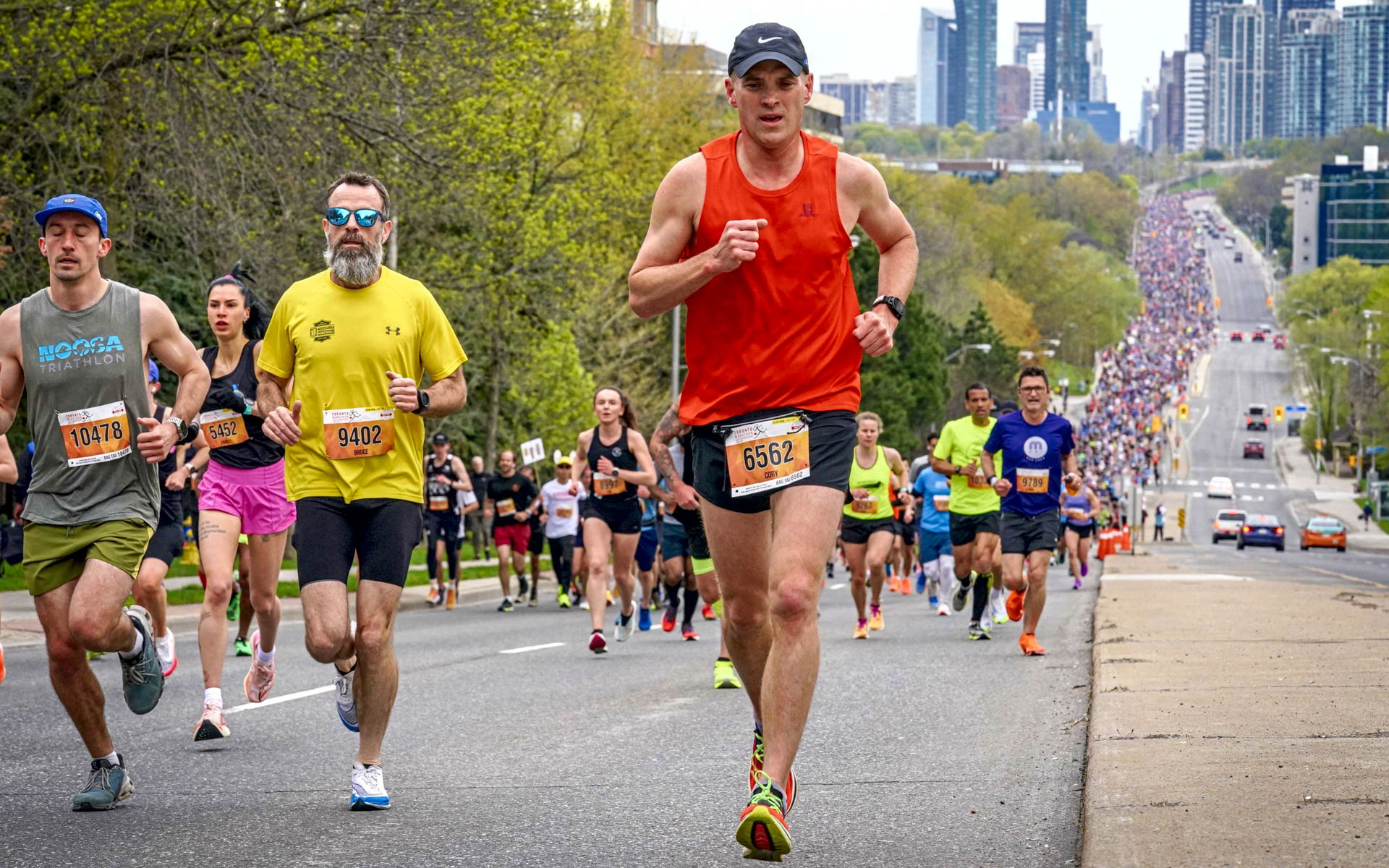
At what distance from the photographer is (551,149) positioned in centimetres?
4194

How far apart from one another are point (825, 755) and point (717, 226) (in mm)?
3074

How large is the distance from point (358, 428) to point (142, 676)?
1368 millimetres

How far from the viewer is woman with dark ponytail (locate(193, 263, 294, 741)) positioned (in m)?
9.66

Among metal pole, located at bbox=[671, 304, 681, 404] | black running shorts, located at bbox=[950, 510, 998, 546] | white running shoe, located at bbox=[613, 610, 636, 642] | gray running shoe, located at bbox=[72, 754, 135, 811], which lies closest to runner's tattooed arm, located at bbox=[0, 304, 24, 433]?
gray running shoe, located at bbox=[72, 754, 135, 811]

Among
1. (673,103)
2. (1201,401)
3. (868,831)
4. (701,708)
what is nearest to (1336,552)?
(673,103)

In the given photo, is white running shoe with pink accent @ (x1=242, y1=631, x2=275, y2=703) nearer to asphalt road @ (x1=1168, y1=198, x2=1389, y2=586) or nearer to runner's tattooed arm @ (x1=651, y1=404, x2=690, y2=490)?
runner's tattooed arm @ (x1=651, y1=404, x2=690, y2=490)

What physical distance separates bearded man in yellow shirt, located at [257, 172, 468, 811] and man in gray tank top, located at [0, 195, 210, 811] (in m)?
0.55

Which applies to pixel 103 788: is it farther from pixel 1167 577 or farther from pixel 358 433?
pixel 1167 577

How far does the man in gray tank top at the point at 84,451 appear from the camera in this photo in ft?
23.5

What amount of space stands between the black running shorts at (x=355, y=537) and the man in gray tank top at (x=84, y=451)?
25.8 inches

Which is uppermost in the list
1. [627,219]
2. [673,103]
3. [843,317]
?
[673,103]

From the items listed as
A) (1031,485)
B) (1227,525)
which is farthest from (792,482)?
(1227,525)

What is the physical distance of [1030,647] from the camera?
14.1 metres

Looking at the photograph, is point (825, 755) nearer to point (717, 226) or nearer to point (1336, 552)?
point (717, 226)
